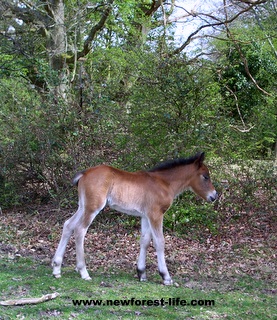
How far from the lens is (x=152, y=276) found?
6.91 metres

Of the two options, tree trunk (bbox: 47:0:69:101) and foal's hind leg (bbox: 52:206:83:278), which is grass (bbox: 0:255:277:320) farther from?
tree trunk (bbox: 47:0:69:101)

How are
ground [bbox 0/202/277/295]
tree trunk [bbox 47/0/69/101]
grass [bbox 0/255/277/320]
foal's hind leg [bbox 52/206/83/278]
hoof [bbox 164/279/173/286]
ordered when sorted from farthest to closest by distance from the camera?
tree trunk [bbox 47/0/69/101]
ground [bbox 0/202/277/295]
foal's hind leg [bbox 52/206/83/278]
hoof [bbox 164/279/173/286]
grass [bbox 0/255/277/320]

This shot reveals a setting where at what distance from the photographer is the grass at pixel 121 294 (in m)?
5.10

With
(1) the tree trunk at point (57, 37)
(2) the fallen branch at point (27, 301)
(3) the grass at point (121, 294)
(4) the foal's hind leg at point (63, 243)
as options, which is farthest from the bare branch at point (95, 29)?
(2) the fallen branch at point (27, 301)

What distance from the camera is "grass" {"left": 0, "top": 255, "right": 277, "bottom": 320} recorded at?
5.10 metres

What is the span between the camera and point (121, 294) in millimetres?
5809

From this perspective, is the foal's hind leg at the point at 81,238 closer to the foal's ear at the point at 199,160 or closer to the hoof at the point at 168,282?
the hoof at the point at 168,282

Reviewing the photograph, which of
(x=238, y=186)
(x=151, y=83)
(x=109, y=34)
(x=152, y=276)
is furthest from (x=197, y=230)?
(x=109, y=34)

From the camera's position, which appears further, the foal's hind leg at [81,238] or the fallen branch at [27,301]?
the foal's hind leg at [81,238]

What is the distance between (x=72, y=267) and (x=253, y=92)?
11.4 metres

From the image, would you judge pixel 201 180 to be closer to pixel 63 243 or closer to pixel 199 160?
pixel 199 160

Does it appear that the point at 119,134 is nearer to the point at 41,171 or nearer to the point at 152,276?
the point at 41,171

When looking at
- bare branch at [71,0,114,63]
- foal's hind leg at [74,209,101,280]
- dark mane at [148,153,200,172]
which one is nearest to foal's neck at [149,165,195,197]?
dark mane at [148,153,200,172]

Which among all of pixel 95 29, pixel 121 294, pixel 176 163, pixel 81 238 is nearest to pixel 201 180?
pixel 176 163
